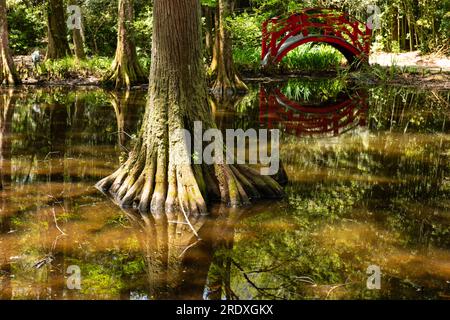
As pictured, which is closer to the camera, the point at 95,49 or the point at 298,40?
the point at 298,40

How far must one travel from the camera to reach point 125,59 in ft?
57.7

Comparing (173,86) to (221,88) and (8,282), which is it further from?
(221,88)

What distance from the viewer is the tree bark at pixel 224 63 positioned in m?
16.3

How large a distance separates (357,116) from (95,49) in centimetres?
1721

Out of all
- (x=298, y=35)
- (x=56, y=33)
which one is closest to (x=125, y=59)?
(x=56, y=33)

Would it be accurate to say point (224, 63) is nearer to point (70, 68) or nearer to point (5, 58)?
point (70, 68)

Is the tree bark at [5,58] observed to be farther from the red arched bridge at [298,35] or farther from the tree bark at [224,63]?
the red arched bridge at [298,35]

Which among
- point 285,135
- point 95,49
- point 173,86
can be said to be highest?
point 95,49

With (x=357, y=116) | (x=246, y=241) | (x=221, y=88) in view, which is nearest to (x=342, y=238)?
(x=246, y=241)

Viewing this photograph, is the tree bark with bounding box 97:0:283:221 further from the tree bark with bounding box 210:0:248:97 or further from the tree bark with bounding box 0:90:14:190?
the tree bark with bounding box 210:0:248:97

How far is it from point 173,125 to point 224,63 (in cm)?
1048

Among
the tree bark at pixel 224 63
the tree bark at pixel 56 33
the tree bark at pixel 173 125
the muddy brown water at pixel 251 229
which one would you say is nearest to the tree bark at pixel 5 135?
the muddy brown water at pixel 251 229

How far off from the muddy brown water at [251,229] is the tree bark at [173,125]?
0.32m

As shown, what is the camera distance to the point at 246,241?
5.49 m
